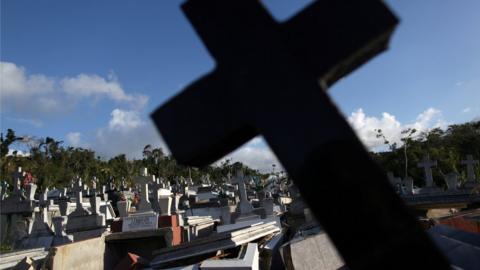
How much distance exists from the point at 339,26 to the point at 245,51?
0.33m

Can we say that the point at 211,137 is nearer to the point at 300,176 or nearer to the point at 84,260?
the point at 300,176

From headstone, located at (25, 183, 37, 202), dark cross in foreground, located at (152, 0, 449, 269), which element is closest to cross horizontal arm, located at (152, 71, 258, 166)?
dark cross in foreground, located at (152, 0, 449, 269)

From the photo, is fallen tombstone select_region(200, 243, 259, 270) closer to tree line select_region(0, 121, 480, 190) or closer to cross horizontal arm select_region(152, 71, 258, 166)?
cross horizontal arm select_region(152, 71, 258, 166)

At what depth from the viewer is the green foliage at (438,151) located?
133 ft

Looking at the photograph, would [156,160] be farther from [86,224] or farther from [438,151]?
[86,224]

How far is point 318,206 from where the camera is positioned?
1225 mm

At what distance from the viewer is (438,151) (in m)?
46.6

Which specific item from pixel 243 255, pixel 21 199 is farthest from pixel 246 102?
pixel 21 199

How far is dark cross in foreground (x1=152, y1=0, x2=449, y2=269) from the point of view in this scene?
1.15 metres

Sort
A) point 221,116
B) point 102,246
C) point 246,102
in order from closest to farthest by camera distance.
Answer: point 246,102 → point 221,116 → point 102,246

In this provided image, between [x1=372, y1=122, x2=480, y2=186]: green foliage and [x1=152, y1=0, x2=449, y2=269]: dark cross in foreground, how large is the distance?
32.0 metres

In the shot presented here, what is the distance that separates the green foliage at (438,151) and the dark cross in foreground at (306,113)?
32.0 metres

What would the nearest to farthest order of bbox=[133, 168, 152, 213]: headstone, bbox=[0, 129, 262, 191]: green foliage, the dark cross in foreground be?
the dark cross in foreground < bbox=[133, 168, 152, 213]: headstone < bbox=[0, 129, 262, 191]: green foliage

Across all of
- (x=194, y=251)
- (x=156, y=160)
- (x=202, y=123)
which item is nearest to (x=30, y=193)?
(x=194, y=251)
